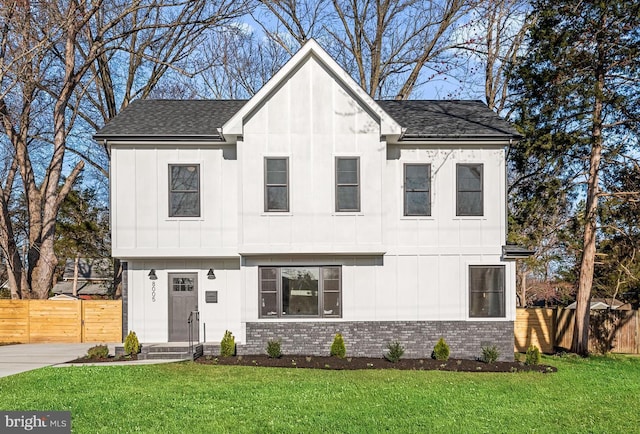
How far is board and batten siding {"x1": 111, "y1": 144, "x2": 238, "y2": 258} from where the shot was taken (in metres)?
18.0

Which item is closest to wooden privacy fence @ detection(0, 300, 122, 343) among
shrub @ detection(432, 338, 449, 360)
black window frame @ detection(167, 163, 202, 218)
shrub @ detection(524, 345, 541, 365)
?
black window frame @ detection(167, 163, 202, 218)

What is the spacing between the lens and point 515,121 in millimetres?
20828

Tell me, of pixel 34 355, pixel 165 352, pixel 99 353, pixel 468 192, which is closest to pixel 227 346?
pixel 165 352

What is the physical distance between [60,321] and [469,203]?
15.0 meters

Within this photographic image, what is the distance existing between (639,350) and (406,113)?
11.6 meters

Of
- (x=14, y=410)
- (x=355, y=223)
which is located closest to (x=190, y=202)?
(x=355, y=223)

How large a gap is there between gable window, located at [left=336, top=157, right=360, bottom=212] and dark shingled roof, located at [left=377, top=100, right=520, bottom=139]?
1.82 metres

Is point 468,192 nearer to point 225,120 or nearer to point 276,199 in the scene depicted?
point 276,199

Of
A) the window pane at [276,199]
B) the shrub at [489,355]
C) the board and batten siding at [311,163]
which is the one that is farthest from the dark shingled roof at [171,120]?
the shrub at [489,355]

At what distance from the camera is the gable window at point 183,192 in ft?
59.7

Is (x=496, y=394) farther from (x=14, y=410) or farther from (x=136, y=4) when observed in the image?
(x=136, y=4)

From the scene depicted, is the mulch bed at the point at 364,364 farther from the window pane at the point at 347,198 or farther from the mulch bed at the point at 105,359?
the window pane at the point at 347,198

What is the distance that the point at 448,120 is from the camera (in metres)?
19.2

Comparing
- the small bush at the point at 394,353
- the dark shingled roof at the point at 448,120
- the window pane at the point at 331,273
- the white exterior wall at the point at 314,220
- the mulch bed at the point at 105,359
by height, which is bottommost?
the mulch bed at the point at 105,359
